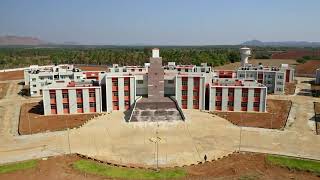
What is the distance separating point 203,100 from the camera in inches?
2953

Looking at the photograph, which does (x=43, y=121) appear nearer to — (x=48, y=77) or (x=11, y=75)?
(x=48, y=77)

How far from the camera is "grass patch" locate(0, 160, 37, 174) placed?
141ft

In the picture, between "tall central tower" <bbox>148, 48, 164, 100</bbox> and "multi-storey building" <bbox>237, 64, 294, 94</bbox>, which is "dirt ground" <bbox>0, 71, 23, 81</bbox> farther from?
"multi-storey building" <bbox>237, 64, 294, 94</bbox>

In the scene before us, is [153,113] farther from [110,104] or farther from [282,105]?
[282,105]

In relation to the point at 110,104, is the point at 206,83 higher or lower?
higher

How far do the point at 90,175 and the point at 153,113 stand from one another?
27.1 metres

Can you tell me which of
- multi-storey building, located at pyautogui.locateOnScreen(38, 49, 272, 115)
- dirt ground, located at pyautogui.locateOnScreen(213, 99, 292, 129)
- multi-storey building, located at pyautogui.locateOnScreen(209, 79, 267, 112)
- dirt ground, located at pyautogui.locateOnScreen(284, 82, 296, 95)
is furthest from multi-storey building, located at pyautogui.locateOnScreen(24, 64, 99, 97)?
dirt ground, located at pyautogui.locateOnScreen(284, 82, 296, 95)

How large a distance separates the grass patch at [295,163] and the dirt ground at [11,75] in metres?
118

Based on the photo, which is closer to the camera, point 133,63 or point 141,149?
point 141,149

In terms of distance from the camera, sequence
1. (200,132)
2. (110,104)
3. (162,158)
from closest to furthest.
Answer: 1. (162,158)
2. (200,132)
3. (110,104)

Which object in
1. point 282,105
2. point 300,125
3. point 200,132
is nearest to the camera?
point 200,132

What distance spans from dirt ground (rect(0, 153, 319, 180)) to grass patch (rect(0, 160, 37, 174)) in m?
0.84

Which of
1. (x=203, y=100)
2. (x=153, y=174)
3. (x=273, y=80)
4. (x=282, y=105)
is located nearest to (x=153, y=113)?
(x=203, y=100)

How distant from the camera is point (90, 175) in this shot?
41.4 meters
